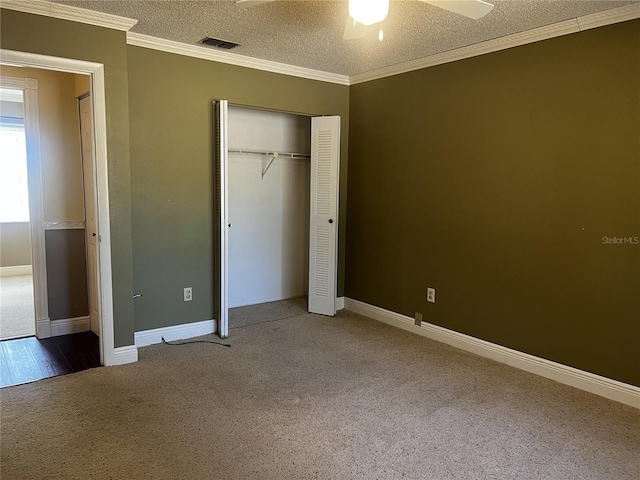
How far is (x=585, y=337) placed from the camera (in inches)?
120

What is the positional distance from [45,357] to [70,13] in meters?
2.53

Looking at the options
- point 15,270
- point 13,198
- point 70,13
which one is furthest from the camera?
point 13,198

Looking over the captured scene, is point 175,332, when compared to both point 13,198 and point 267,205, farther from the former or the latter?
point 13,198

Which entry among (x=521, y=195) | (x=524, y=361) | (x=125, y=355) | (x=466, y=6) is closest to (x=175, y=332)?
(x=125, y=355)

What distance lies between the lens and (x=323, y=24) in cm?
306

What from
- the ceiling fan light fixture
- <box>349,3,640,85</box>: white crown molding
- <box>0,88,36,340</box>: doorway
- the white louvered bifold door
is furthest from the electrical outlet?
<box>0,88,36,340</box>: doorway

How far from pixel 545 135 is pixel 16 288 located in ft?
20.1

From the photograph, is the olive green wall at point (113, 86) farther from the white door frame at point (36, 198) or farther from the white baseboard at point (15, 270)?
the white baseboard at point (15, 270)

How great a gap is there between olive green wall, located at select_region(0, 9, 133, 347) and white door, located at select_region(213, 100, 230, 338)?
78 centimetres

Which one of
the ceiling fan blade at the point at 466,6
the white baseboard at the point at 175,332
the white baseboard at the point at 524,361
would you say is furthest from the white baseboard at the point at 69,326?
the ceiling fan blade at the point at 466,6

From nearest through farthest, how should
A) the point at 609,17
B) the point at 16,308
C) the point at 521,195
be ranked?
the point at 609,17, the point at 521,195, the point at 16,308

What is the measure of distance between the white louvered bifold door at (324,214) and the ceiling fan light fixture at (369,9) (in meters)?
2.50

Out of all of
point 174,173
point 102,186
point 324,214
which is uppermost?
point 174,173

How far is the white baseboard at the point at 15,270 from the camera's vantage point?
6.32m
